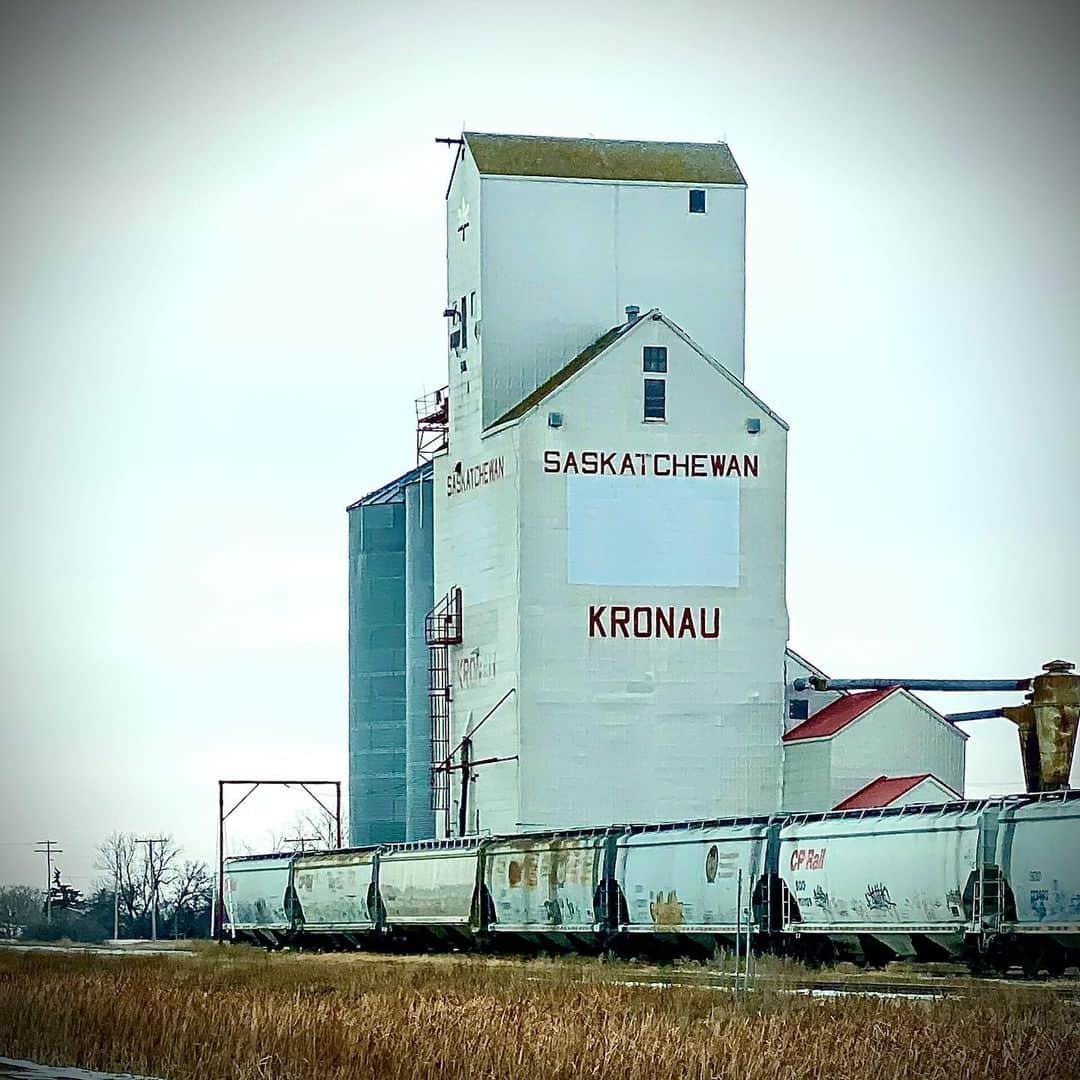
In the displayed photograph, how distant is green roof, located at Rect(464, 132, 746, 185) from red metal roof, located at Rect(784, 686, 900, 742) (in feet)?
56.7

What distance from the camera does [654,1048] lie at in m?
29.6

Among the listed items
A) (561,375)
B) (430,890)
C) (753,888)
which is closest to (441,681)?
(561,375)

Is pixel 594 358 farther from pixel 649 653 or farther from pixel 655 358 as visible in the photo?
pixel 649 653

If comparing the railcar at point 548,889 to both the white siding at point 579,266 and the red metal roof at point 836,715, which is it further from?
the white siding at point 579,266

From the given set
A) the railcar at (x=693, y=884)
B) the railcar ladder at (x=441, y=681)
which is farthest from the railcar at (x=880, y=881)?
the railcar ladder at (x=441, y=681)

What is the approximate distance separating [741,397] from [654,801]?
12688 millimetres

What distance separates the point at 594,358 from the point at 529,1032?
4380 centimetres

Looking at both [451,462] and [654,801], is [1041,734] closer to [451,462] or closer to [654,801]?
[654,801]

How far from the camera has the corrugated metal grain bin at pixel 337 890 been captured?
66.2 meters

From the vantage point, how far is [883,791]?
70.0 meters

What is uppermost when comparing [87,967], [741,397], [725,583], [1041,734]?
[741,397]

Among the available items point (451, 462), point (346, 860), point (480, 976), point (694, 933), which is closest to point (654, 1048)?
point (480, 976)

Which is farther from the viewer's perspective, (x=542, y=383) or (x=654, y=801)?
(x=542, y=383)

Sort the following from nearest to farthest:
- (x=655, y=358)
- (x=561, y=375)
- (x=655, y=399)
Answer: (x=655, y=399) < (x=655, y=358) < (x=561, y=375)
